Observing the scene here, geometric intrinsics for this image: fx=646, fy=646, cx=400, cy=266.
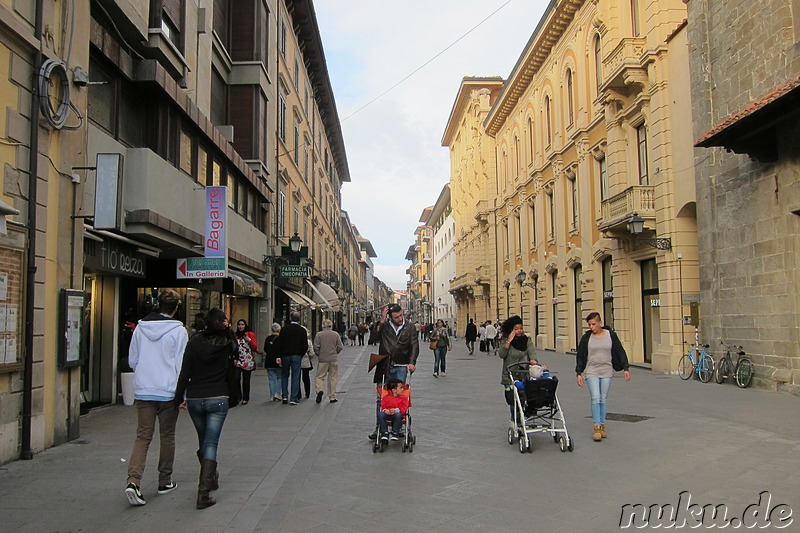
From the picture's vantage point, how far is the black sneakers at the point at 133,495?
5.55 m

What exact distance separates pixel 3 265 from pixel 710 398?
1235 centimetres

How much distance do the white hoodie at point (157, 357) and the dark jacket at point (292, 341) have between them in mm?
6447

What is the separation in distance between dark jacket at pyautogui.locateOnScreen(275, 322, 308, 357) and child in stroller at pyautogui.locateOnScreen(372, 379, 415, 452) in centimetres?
451

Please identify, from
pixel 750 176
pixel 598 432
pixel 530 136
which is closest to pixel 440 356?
pixel 750 176

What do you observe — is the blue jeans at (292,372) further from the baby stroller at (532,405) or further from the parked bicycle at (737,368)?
the parked bicycle at (737,368)

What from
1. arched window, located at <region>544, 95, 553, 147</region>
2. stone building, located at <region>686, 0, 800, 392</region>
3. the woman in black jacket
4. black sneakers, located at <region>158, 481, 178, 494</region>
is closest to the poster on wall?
black sneakers, located at <region>158, 481, 178, 494</region>

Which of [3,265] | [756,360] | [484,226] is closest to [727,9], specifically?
[756,360]

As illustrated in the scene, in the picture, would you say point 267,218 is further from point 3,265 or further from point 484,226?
point 484,226

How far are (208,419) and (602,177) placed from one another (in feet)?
73.9

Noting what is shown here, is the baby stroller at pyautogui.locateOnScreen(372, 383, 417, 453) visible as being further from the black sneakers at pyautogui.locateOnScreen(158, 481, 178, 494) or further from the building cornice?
the building cornice

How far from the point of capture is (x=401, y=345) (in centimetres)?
859

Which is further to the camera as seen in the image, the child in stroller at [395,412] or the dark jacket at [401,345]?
the dark jacket at [401,345]

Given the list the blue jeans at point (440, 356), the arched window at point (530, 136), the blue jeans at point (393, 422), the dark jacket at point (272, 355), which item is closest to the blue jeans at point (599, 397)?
the blue jeans at point (393, 422)

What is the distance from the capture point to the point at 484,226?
1939 inches
